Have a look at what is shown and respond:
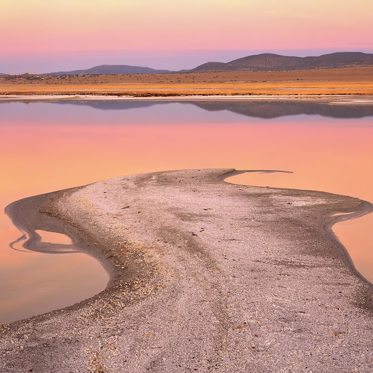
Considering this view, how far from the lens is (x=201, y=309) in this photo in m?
10.2

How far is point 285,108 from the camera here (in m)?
55.5

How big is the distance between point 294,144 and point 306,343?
23.8 metres

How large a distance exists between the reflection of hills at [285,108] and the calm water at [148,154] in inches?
6.2

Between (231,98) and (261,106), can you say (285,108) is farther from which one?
(231,98)

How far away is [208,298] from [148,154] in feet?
63.1

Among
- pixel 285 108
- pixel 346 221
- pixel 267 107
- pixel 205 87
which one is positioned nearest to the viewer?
pixel 346 221

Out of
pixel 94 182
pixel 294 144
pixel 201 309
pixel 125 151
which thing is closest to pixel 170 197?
pixel 94 182

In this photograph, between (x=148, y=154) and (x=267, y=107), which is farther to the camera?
(x=267, y=107)

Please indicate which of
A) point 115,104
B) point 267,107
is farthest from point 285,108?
point 115,104

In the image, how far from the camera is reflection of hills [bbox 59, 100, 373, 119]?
162 ft

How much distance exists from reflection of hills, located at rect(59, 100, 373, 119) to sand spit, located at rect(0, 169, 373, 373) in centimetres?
3237

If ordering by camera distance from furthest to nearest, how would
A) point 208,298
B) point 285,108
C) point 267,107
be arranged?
point 267,107, point 285,108, point 208,298

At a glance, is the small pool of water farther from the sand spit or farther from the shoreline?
the shoreline

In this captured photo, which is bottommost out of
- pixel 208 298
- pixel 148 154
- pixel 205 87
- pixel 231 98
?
pixel 148 154
